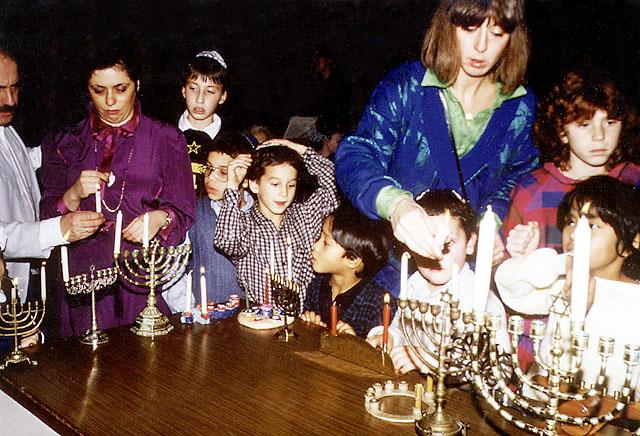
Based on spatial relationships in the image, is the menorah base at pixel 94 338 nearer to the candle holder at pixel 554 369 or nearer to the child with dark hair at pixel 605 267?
the candle holder at pixel 554 369

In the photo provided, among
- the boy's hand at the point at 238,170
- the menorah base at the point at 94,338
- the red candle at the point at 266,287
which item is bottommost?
the menorah base at the point at 94,338

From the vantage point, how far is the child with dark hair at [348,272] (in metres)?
2.98

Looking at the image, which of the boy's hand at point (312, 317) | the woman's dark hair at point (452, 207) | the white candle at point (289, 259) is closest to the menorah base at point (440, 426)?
the woman's dark hair at point (452, 207)

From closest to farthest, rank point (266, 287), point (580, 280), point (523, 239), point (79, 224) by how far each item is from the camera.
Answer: point (580, 280) → point (523, 239) → point (266, 287) → point (79, 224)

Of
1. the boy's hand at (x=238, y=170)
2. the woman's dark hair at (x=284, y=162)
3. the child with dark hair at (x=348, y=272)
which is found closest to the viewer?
the child with dark hair at (x=348, y=272)

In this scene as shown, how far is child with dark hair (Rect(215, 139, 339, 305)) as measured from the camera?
3.28 metres

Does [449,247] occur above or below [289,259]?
above

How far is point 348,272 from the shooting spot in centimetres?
313

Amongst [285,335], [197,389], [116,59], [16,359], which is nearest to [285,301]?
[285,335]

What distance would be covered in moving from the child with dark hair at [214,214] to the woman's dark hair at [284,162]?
11cm

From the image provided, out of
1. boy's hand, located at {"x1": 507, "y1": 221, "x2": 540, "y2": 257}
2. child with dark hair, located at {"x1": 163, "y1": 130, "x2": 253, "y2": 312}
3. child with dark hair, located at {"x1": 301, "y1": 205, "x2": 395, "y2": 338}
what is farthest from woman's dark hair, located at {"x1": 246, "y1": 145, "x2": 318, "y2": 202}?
boy's hand, located at {"x1": 507, "y1": 221, "x2": 540, "y2": 257}

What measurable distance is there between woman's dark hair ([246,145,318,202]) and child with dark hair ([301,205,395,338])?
8.3 inches

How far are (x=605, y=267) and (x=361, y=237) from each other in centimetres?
117

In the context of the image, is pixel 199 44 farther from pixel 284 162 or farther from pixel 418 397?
pixel 418 397
